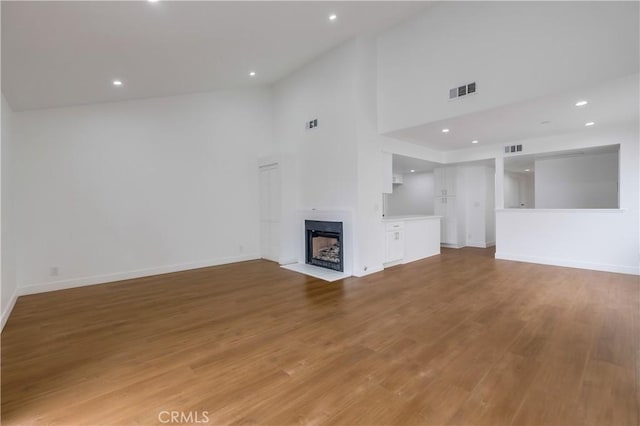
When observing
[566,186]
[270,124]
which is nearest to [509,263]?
[566,186]

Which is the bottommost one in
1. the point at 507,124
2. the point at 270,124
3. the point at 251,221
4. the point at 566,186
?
the point at 251,221

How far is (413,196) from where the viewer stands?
10.3 m

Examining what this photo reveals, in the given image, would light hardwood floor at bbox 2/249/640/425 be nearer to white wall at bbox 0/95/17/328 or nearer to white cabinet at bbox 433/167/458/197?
white wall at bbox 0/95/17/328

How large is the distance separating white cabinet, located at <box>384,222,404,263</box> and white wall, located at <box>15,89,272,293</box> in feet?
10.1

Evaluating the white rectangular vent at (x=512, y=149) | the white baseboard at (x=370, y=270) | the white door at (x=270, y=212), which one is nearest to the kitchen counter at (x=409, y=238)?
the white baseboard at (x=370, y=270)

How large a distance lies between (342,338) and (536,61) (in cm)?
404

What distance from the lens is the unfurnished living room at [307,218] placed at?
2014 mm

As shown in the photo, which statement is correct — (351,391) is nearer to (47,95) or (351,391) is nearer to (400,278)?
(400,278)

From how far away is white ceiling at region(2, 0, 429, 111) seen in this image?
2.61m

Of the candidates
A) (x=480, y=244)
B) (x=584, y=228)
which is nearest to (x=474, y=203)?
(x=480, y=244)

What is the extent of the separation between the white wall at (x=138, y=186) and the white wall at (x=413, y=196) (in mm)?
5678

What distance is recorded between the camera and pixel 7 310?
3.44 metres

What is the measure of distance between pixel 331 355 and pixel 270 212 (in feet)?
14.8

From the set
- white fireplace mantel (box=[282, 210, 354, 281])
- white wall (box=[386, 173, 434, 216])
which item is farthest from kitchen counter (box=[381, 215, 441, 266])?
white wall (box=[386, 173, 434, 216])
